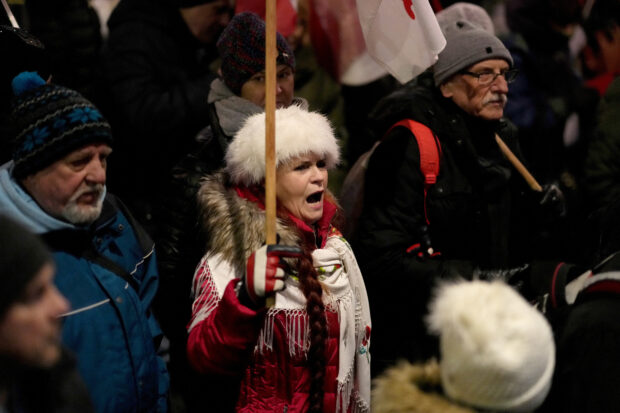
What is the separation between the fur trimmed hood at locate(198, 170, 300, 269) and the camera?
10.8ft

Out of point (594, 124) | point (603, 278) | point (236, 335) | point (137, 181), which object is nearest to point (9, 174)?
point (236, 335)

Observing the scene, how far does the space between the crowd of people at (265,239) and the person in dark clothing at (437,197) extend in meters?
0.01

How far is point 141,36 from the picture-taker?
Result: 4.60 m

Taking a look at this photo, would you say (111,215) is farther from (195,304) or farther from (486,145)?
(486,145)

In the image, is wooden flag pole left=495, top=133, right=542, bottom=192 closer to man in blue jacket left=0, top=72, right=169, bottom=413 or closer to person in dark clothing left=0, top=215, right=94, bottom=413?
man in blue jacket left=0, top=72, right=169, bottom=413

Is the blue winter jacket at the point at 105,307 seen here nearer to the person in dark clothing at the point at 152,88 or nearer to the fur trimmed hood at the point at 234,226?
the fur trimmed hood at the point at 234,226

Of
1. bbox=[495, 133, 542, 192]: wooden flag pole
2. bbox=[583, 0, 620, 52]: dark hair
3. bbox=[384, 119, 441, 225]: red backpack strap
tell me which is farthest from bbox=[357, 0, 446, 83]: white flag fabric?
bbox=[583, 0, 620, 52]: dark hair

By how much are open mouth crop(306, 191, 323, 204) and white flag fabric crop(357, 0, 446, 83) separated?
89cm

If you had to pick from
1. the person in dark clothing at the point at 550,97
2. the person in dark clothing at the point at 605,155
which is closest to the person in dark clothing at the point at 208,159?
the person in dark clothing at the point at 550,97

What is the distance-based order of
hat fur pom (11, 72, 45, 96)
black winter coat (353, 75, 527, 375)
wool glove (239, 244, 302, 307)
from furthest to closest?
1. black winter coat (353, 75, 527, 375)
2. hat fur pom (11, 72, 45, 96)
3. wool glove (239, 244, 302, 307)

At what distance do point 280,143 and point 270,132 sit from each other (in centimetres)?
27

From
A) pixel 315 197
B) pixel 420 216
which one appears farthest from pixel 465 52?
pixel 315 197

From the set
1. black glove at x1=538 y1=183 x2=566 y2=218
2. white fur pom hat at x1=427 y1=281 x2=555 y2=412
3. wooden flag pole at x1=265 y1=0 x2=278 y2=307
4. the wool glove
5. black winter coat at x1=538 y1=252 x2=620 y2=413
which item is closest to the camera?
white fur pom hat at x1=427 y1=281 x2=555 y2=412

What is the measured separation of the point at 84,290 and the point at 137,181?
1681mm
